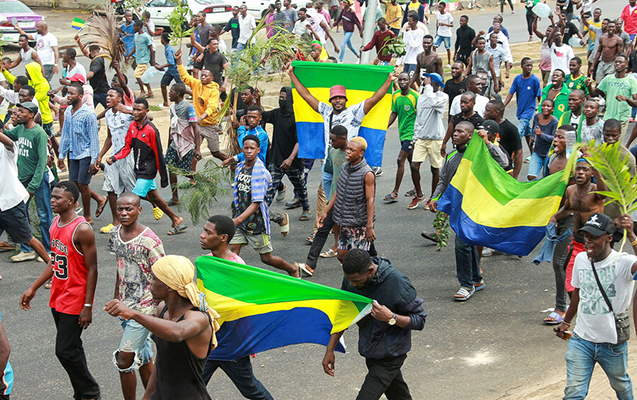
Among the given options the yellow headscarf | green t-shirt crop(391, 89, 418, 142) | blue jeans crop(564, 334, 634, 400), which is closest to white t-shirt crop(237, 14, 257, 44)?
green t-shirt crop(391, 89, 418, 142)

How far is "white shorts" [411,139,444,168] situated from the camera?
1110 centimetres

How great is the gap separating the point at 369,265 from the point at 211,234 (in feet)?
4.48

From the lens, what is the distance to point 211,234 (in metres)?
5.93

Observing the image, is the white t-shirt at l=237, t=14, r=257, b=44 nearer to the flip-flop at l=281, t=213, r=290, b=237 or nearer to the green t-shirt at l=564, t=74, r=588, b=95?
the green t-shirt at l=564, t=74, r=588, b=95

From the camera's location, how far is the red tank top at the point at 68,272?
5.96 meters

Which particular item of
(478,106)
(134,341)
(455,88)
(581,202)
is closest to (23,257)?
(134,341)

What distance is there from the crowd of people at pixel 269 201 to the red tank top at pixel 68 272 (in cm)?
1

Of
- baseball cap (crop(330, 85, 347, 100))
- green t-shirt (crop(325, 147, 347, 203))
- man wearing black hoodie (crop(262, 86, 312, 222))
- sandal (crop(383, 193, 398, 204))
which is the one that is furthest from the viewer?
sandal (crop(383, 193, 398, 204))

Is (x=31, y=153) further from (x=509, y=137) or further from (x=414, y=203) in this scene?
(x=509, y=137)

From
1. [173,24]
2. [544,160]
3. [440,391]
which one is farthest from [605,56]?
[440,391]

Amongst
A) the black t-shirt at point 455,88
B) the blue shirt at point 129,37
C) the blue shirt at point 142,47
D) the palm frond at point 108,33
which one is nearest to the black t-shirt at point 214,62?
the palm frond at point 108,33

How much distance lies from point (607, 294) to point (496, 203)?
2942 millimetres

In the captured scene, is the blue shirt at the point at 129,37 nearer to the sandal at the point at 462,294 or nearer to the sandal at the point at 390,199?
the sandal at the point at 390,199

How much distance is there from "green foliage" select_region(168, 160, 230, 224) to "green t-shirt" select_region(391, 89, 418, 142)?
2.65 metres
